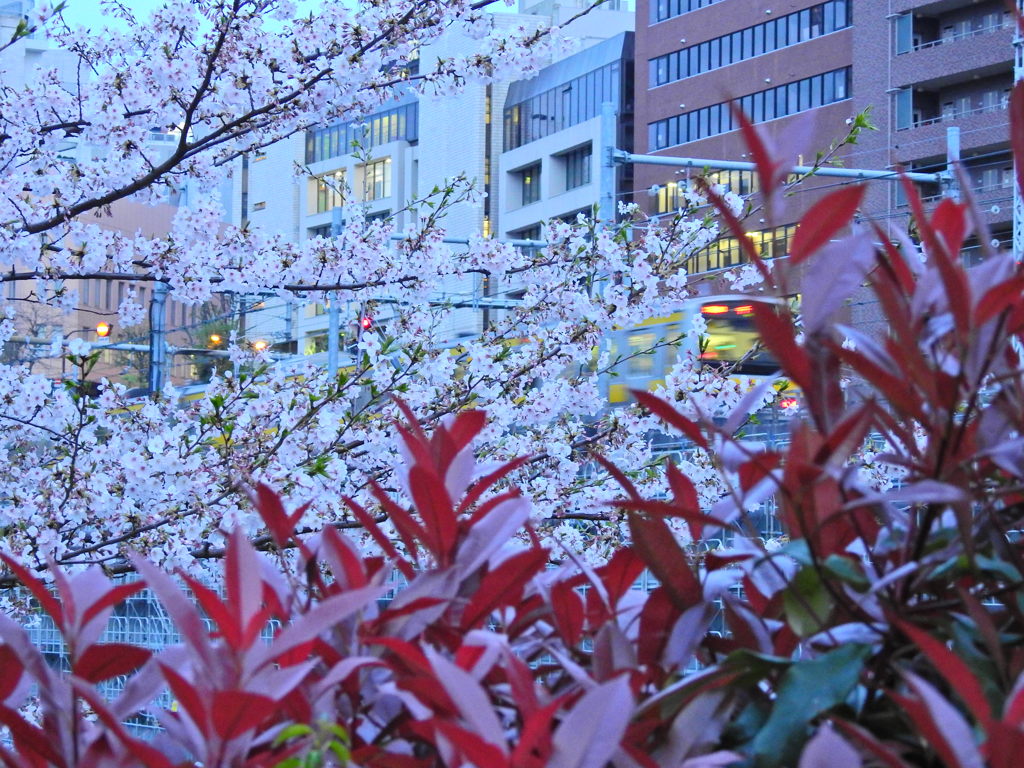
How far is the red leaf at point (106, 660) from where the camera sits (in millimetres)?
1122

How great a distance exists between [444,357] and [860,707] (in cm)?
459

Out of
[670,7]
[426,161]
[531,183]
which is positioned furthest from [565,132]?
[426,161]

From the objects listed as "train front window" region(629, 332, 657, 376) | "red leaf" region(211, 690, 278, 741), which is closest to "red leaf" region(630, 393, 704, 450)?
"red leaf" region(211, 690, 278, 741)

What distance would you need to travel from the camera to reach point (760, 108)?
37469 millimetres

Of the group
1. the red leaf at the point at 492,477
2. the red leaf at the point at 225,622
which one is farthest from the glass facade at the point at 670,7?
the red leaf at the point at 225,622

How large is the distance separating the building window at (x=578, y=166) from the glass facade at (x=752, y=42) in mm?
3197

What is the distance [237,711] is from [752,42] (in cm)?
3857

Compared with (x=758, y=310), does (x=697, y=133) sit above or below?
above

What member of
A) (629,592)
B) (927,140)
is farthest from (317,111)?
(927,140)

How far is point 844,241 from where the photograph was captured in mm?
1022

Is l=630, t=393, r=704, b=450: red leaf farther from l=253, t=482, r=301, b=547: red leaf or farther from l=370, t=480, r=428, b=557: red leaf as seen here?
l=253, t=482, r=301, b=547: red leaf

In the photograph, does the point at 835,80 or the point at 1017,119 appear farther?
the point at 835,80

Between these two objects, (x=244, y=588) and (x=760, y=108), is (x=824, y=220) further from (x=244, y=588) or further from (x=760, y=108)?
(x=760, y=108)

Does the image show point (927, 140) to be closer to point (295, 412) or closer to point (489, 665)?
point (295, 412)
